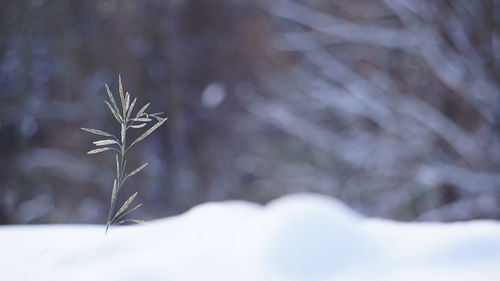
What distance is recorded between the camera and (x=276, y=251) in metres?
0.64

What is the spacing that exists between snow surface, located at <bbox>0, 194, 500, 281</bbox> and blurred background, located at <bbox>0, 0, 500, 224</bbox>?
3.59 meters

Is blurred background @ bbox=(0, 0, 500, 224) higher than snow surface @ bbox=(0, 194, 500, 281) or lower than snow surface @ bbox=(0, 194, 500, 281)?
higher

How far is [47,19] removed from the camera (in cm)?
513

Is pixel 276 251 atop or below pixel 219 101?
below

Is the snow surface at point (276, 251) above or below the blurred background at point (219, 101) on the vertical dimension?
below

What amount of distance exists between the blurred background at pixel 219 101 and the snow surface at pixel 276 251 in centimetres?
359

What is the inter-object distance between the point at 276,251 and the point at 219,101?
4.79m

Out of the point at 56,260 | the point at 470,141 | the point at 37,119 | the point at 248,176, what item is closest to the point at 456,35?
the point at 470,141

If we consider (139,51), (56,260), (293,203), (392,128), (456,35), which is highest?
(139,51)

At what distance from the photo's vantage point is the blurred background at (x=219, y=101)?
4.36m

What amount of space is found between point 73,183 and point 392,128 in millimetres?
3432

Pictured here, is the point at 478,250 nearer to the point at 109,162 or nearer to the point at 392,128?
the point at 392,128

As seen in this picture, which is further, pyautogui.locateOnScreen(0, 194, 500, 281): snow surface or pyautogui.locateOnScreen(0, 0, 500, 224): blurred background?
pyautogui.locateOnScreen(0, 0, 500, 224): blurred background

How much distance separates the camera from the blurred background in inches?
172
